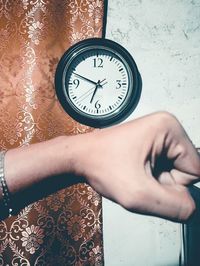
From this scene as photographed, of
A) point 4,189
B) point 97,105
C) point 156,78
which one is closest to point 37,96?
point 97,105

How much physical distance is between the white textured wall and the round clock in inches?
3.8

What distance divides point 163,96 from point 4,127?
0.96m

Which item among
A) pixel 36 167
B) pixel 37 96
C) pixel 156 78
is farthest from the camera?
pixel 156 78

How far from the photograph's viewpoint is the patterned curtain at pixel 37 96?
1526 millimetres

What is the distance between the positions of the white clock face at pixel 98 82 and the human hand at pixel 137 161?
108 cm

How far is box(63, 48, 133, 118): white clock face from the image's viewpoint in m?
1.57

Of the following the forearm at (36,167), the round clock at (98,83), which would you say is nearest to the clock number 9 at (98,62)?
the round clock at (98,83)

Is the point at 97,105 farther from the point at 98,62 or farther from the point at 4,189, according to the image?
the point at 4,189

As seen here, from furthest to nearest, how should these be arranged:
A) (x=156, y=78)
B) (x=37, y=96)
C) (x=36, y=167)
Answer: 1. (x=156, y=78)
2. (x=37, y=96)
3. (x=36, y=167)

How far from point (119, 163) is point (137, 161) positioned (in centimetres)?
3

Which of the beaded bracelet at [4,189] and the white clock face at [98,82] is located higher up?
the white clock face at [98,82]

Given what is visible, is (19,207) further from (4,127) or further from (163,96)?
(163,96)

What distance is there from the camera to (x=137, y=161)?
497mm

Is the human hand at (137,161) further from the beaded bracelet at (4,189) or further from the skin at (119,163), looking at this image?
the beaded bracelet at (4,189)
